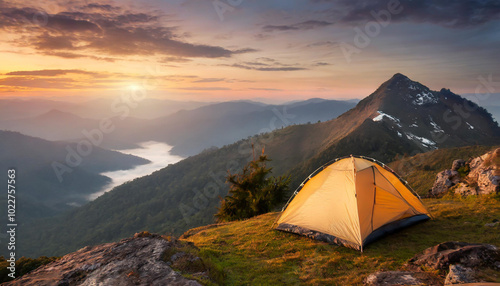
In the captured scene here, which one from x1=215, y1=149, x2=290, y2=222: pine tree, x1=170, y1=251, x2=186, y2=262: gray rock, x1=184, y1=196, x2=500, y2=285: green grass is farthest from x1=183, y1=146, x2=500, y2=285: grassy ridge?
x1=215, y1=149, x2=290, y2=222: pine tree

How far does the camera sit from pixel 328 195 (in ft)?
39.8

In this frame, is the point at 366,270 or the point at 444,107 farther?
A: the point at 444,107

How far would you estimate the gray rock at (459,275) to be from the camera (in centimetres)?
628

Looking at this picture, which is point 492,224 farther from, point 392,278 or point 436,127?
point 436,127

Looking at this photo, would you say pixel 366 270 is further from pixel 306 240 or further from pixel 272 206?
pixel 272 206

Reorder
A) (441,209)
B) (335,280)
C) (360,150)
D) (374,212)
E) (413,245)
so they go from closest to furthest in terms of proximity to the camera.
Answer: (335,280) < (413,245) < (374,212) < (441,209) < (360,150)

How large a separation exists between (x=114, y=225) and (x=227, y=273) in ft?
466

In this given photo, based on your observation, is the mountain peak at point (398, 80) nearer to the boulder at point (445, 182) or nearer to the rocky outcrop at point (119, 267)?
the boulder at point (445, 182)

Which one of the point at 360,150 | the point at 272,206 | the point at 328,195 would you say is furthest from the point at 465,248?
the point at 360,150

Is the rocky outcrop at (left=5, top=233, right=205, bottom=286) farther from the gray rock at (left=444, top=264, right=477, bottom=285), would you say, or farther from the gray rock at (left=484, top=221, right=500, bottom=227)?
the gray rock at (left=484, top=221, right=500, bottom=227)

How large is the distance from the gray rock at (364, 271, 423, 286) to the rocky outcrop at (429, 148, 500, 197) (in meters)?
11.8

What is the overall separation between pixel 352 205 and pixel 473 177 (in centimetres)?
1135

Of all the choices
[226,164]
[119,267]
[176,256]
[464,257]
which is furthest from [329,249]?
[226,164]

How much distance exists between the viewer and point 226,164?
14750cm
